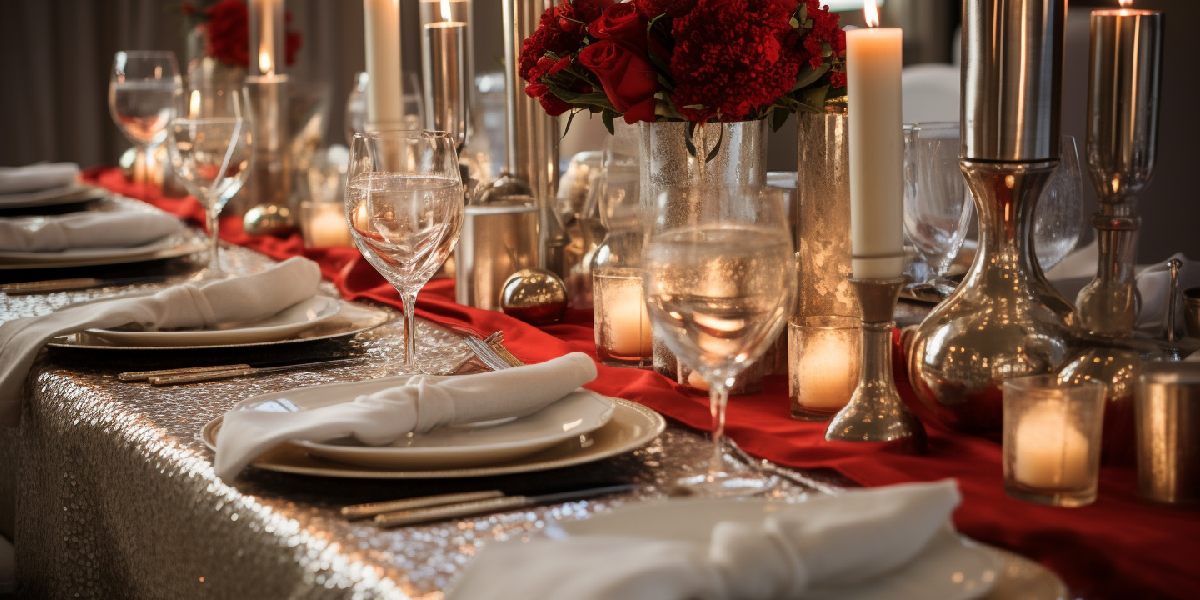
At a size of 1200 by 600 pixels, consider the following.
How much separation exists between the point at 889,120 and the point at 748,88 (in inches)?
4.6

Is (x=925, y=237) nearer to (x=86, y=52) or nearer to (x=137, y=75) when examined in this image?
(x=137, y=75)

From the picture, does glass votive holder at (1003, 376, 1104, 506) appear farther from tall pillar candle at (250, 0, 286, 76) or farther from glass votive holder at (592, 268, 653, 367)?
tall pillar candle at (250, 0, 286, 76)

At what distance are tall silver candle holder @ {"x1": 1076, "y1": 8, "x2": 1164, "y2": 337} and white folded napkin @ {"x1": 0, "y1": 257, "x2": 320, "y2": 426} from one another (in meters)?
0.74

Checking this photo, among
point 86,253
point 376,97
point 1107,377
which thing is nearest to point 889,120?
point 1107,377

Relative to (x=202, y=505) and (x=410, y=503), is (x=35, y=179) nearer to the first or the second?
(x=202, y=505)

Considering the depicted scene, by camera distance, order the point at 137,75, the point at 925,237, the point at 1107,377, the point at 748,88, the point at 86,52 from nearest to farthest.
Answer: the point at 1107,377
the point at 748,88
the point at 925,237
the point at 137,75
the point at 86,52

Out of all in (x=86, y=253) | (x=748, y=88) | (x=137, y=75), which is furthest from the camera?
(x=137, y=75)

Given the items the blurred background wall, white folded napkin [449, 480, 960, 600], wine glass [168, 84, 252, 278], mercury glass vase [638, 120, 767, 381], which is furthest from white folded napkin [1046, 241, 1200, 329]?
the blurred background wall

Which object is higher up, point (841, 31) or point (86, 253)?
point (841, 31)

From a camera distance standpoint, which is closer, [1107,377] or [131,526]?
[1107,377]

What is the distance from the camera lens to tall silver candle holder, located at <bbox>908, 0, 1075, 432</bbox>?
2.66ft

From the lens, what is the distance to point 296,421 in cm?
77

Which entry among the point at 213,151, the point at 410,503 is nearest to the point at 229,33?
the point at 213,151

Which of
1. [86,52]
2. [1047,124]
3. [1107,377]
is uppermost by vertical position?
[86,52]
